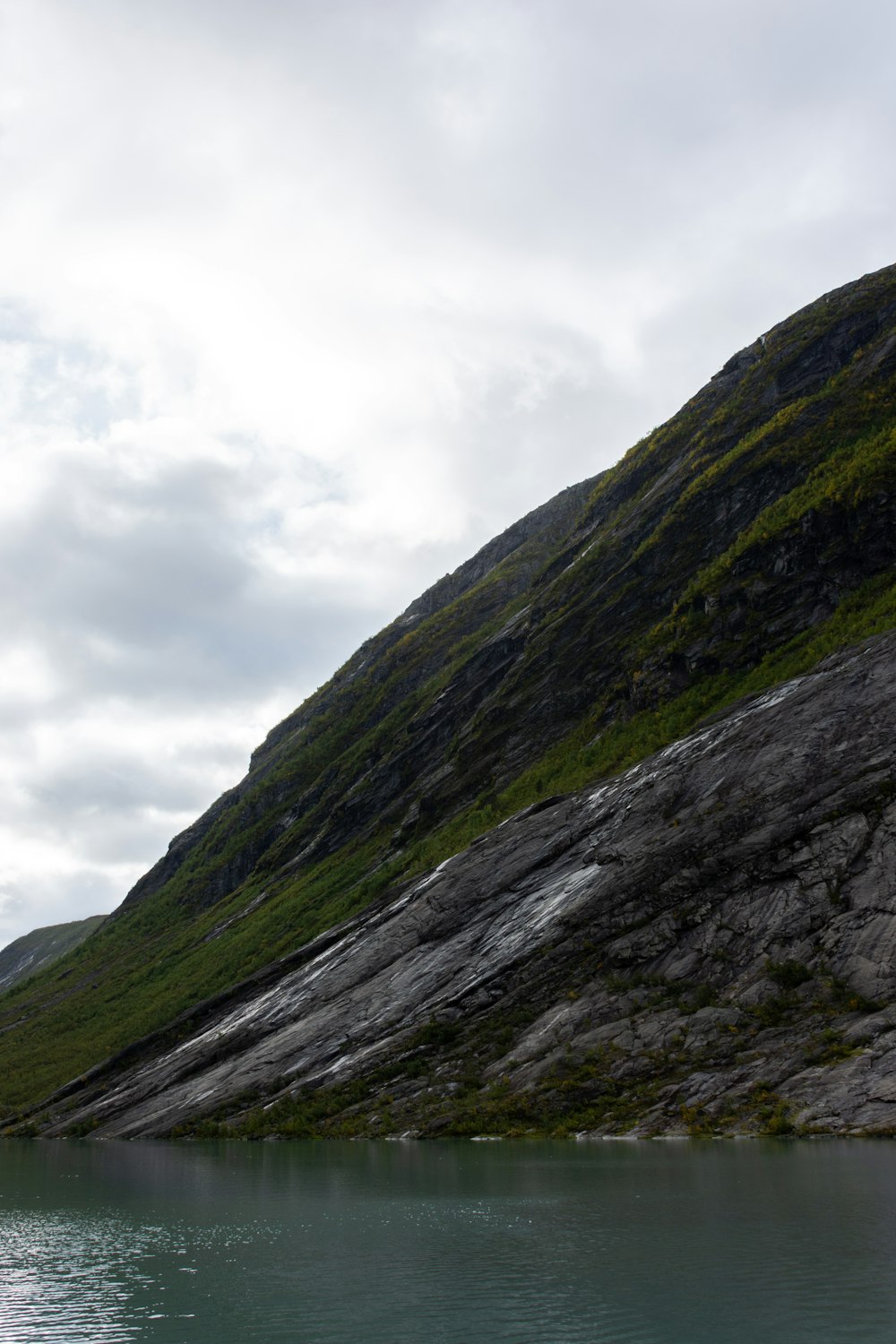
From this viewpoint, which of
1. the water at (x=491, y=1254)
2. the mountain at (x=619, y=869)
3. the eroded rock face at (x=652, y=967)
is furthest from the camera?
the mountain at (x=619, y=869)

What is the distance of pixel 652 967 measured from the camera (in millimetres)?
49375

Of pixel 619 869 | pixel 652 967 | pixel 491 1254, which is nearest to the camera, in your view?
pixel 491 1254

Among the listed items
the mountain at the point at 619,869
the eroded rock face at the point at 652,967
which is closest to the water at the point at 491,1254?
the eroded rock face at the point at 652,967

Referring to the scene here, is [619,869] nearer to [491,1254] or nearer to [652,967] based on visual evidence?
[652,967]

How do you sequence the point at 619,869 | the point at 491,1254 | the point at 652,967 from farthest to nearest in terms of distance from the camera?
Answer: the point at 619,869
the point at 652,967
the point at 491,1254

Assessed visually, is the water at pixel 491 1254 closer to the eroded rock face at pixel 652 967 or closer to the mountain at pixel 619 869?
the eroded rock face at pixel 652 967

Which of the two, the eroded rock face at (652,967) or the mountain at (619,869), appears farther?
the mountain at (619,869)

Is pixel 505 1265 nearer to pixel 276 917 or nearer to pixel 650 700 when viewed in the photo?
pixel 650 700

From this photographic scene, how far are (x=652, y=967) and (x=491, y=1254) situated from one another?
28.7m

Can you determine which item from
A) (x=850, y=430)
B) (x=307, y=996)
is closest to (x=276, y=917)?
(x=307, y=996)

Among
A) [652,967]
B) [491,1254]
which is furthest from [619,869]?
[491,1254]

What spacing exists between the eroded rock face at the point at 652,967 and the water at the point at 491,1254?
17.4ft

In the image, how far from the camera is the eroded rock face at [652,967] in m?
40.0

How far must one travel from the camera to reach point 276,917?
10094 cm
